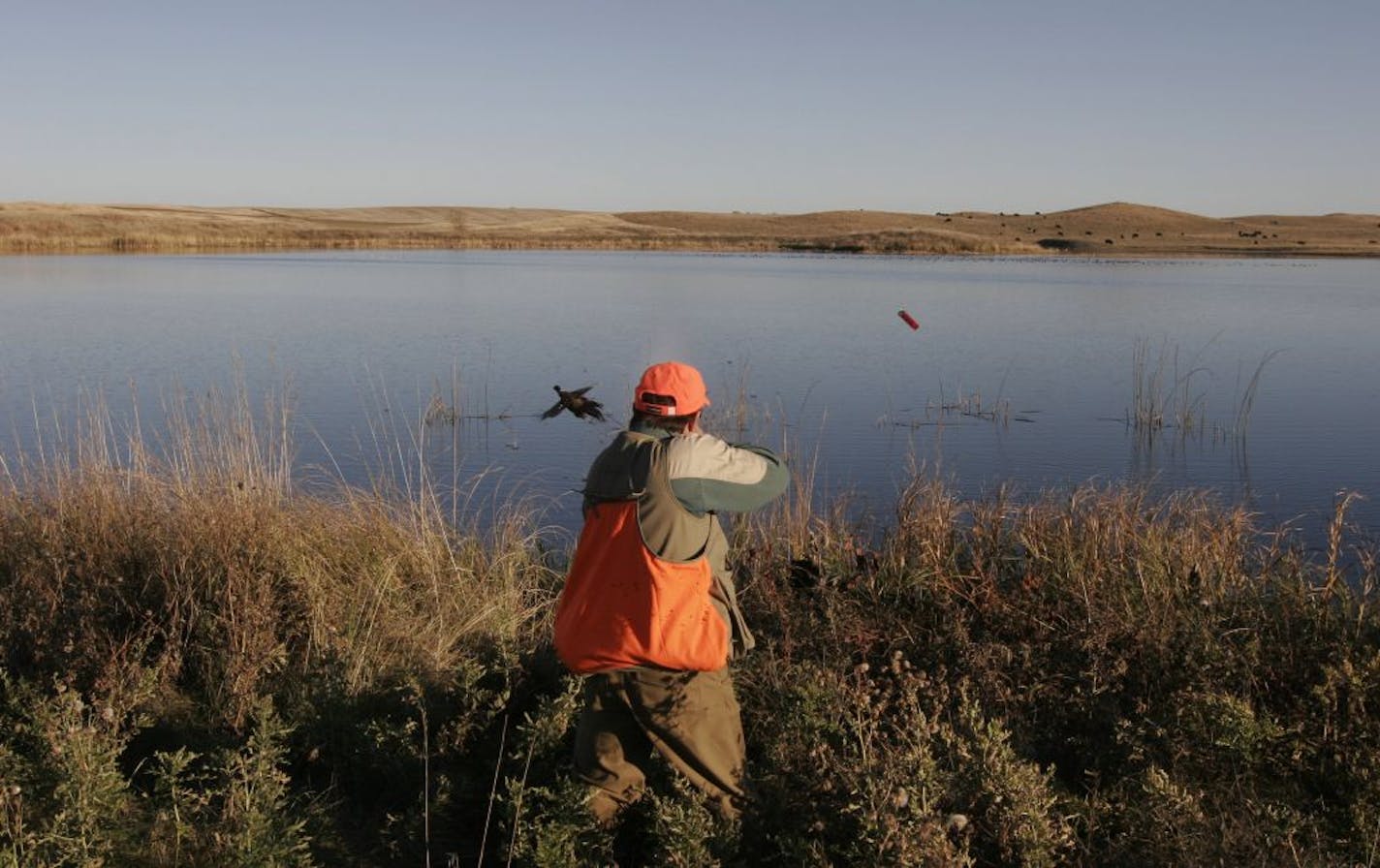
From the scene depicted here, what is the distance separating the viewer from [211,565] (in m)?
6.11

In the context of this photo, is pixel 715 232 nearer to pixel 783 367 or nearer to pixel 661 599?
pixel 783 367

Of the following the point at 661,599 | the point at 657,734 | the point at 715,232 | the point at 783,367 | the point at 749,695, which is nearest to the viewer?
the point at 661,599

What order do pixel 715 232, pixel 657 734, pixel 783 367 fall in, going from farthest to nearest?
1. pixel 715 232
2. pixel 783 367
3. pixel 657 734

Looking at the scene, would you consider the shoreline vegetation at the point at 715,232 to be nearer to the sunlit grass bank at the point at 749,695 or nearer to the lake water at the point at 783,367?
the lake water at the point at 783,367

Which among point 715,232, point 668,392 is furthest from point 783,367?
point 715,232

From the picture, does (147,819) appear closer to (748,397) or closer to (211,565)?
(211,565)

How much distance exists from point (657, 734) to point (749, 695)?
3.99 ft

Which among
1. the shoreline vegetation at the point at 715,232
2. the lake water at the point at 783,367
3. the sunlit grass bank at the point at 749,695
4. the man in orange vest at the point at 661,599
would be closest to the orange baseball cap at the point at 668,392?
the man in orange vest at the point at 661,599

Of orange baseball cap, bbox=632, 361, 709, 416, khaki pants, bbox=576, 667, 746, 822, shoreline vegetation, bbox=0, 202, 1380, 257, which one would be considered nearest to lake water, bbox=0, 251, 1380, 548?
orange baseball cap, bbox=632, 361, 709, 416

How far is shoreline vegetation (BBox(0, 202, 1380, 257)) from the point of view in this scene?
5741cm

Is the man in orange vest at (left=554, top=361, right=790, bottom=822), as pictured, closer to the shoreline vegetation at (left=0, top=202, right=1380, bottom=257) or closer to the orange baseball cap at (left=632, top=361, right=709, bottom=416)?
the orange baseball cap at (left=632, top=361, right=709, bottom=416)

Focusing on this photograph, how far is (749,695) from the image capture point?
5.13m

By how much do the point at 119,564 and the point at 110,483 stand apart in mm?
1511

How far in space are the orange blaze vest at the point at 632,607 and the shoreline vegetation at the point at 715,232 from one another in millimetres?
45513
